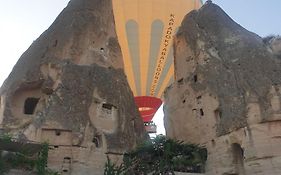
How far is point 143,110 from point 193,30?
19.6 ft

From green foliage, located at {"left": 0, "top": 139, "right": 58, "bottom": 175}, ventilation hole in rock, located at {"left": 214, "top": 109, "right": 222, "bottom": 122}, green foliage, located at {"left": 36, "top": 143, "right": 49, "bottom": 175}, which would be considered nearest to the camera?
green foliage, located at {"left": 0, "top": 139, "right": 58, "bottom": 175}

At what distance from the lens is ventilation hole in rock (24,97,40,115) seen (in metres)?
21.5

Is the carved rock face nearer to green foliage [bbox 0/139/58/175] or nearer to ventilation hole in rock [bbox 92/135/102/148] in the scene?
ventilation hole in rock [bbox 92/135/102/148]

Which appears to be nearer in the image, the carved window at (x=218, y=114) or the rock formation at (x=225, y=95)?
the rock formation at (x=225, y=95)

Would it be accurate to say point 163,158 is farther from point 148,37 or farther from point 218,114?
point 148,37

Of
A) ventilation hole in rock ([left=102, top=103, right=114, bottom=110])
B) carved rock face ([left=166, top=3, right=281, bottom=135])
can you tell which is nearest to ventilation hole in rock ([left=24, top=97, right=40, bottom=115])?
ventilation hole in rock ([left=102, top=103, right=114, bottom=110])

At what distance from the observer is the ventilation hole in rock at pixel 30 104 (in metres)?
21.5

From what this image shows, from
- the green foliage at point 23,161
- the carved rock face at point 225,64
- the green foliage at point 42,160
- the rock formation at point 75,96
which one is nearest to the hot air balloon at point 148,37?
the carved rock face at point 225,64

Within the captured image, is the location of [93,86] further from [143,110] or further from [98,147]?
[143,110]

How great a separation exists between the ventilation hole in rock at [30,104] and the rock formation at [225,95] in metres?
6.18

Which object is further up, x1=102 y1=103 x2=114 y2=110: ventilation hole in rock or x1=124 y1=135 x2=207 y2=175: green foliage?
x1=102 y1=103 x2=114 y2=110: ventilation hole in rock

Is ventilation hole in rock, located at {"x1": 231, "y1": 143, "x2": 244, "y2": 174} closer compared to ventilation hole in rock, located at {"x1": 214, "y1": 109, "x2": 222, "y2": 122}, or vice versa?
ventilation hole in rock, located at {"x1": 231, "y1": 143, "x2": 244, "y2": 174}

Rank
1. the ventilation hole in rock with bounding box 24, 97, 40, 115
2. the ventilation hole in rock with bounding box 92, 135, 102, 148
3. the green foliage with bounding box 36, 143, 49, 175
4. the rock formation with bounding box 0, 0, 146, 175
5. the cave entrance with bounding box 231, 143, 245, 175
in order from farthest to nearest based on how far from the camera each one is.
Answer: the ventilation hole in rock with bounding box 24, 97, 40, 115 → the ventilation hole in rock with bounding box 92, 135, 102, 148 → the rock formation with bounding box 0, 0, 146, 175 → the cave entrance with bounding box 231, 143, 245, 175 → the green foliage with bounding box 36, 143, 49, 175

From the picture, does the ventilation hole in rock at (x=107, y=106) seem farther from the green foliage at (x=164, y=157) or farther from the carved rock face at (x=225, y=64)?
the carved rock face at (x=225, y=64)
